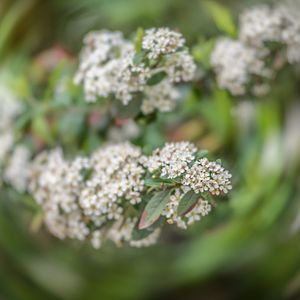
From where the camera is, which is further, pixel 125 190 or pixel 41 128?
pixel 41 128

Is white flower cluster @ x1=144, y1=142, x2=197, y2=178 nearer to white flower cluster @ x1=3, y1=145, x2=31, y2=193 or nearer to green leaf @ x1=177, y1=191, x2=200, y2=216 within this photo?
green leaf @ x1=177, y1=191, x2=200, y2=216

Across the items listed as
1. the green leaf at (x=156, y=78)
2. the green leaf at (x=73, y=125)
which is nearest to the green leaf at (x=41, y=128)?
the green leaf at (x=73, y=125)

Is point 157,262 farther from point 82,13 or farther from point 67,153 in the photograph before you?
point 82,13

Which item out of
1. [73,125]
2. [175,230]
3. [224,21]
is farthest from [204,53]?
[175,230]

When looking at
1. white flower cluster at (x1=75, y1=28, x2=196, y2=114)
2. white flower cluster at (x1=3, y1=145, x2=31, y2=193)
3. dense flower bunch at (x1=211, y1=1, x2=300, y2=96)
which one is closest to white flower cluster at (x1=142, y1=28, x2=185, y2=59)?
white flower cluster at (x1=75, y1=28, x2=196, y2=114)

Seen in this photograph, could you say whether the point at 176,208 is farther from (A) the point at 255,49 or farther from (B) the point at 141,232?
(A) the point at 255,49

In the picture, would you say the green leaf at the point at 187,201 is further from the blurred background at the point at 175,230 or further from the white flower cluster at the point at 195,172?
the blurred background at the point at 175,230
